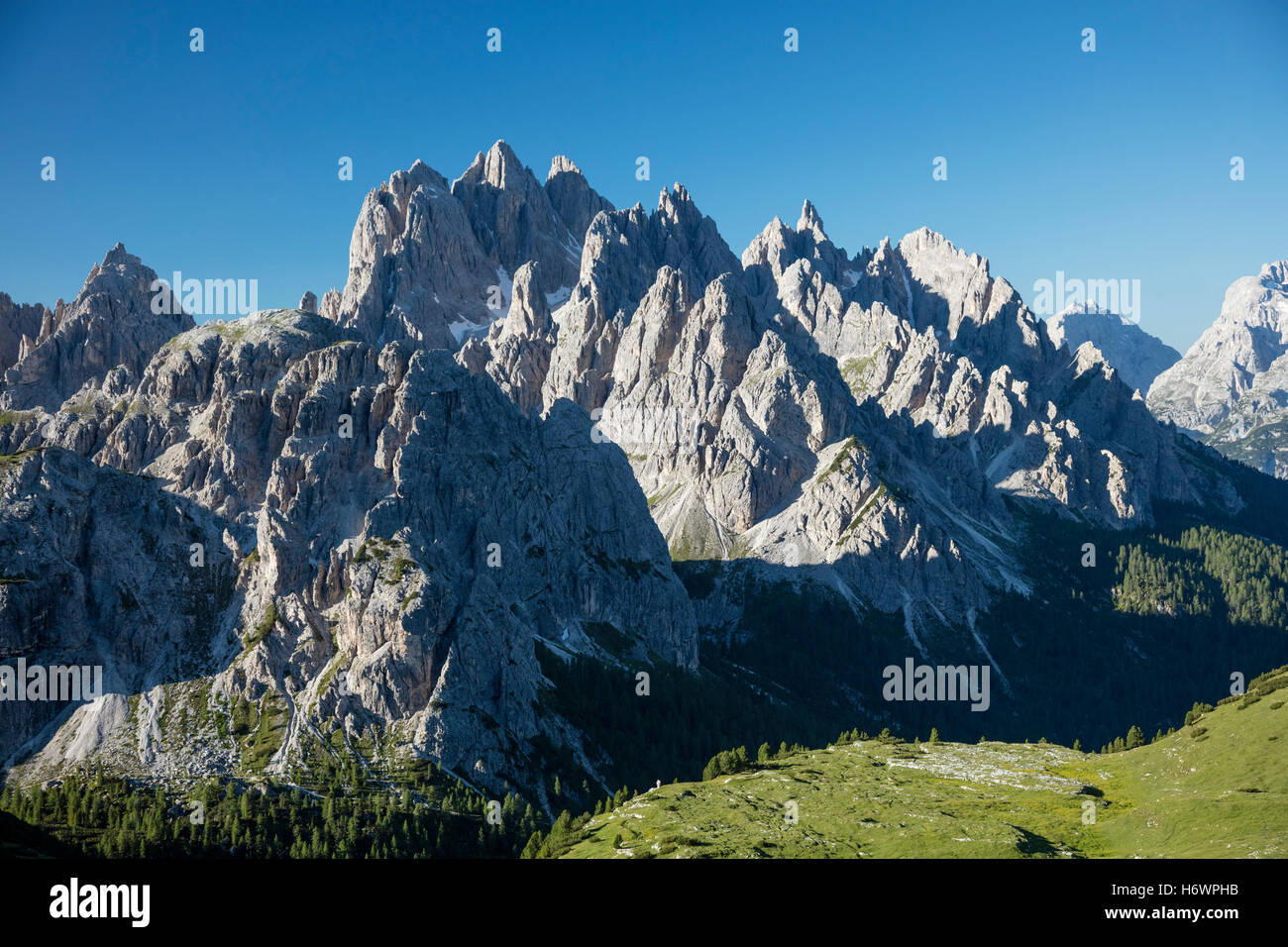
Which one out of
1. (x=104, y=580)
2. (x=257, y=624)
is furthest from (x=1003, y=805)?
(x=104, y=580)

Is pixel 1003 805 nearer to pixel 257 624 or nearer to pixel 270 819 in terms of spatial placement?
pixel 270 819

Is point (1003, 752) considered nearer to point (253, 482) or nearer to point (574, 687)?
point (574, 687)

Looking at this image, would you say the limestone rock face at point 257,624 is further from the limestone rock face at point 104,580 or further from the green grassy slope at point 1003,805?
the green grassy slope at point 1003,805

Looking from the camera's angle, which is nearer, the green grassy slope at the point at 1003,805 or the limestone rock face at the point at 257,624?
the green grassy slope at the point at 1003,805

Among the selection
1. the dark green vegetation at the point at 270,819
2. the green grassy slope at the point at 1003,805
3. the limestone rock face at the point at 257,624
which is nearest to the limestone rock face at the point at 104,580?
the limestone rock face at the point at 257,624

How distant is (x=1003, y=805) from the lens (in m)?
111

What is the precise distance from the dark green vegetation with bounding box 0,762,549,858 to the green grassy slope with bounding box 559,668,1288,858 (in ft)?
104

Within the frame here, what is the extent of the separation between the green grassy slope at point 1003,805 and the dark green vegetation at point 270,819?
3163 centimetres

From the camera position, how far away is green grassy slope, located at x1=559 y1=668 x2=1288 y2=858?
90375mm

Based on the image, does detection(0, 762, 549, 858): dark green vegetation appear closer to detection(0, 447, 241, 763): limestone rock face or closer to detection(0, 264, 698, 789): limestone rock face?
detection(0, 264, 698, 789): limestone rock face

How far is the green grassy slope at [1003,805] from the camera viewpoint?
90.4m
